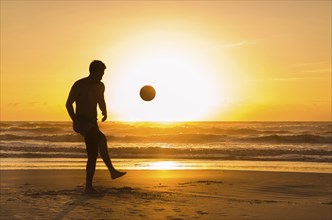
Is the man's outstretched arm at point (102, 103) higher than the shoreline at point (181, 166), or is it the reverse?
the man's outstretched arm at point (102, 103)

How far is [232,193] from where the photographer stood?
352 inches

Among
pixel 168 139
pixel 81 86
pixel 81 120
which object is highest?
pixel 81 86

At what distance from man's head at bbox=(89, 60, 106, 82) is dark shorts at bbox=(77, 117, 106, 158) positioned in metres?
0.63

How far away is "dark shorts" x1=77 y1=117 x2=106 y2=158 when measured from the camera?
7.72 m

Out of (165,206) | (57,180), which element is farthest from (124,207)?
(57,180)

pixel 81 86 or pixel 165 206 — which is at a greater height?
pixel 81 86

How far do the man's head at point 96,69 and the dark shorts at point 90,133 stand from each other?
2.06 feet

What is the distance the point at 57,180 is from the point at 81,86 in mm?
4181

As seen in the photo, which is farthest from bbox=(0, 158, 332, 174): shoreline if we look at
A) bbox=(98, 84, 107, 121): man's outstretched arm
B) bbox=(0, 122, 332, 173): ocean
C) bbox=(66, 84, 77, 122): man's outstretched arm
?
bbox=(66, 84, 77, 122): man's outstretched arm

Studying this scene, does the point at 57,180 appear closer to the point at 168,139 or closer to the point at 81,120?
the point at 81,120

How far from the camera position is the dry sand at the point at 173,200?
6.48 meters

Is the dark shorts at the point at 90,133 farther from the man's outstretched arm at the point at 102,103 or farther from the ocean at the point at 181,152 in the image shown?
the ocean at the point at 181,152

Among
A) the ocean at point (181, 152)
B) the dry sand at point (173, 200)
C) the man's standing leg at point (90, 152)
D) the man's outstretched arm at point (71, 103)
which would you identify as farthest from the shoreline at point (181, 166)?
the man's outstretched arm at point (71, 103)

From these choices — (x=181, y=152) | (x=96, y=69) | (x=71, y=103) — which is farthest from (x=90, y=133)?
(x=181, y=152)
